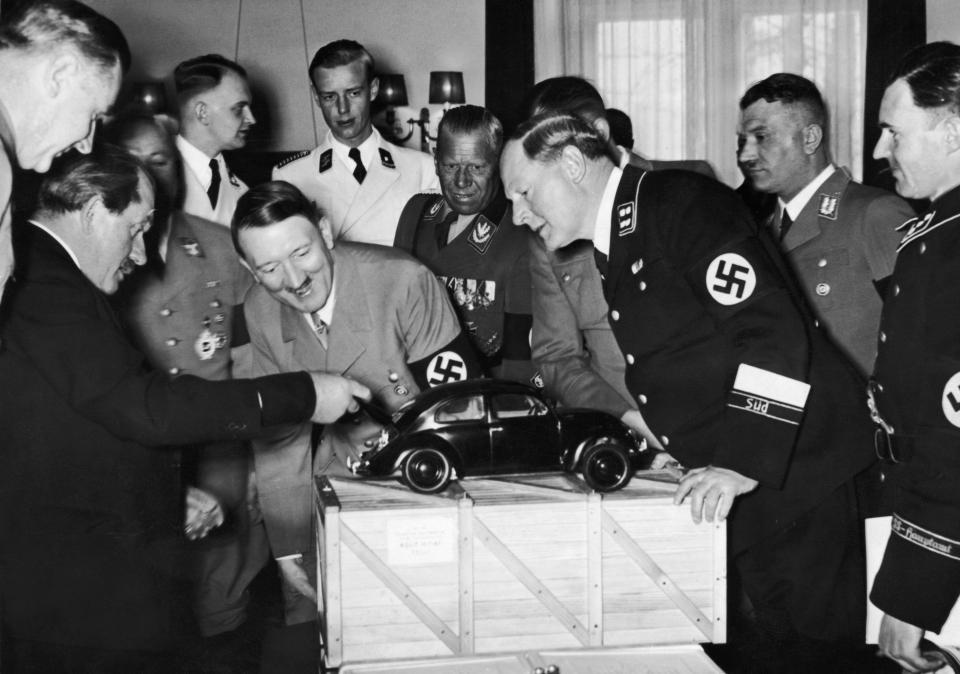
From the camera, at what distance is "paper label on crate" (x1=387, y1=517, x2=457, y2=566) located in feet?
5.38

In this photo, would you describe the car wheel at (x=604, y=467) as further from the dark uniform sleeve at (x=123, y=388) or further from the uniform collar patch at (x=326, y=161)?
the uniform collar patch at (x=326, y=161)

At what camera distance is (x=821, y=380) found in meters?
2.00

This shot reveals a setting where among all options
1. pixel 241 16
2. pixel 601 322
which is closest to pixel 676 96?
pixel 241 16

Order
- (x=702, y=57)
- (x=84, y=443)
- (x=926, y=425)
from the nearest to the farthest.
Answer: (x=926, y=425) < (x=84, y=443) < (x=702, y=57)

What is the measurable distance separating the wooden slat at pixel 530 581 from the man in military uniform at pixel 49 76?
32.2 inches

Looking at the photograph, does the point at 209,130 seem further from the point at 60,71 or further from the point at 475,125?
the point at 60,71

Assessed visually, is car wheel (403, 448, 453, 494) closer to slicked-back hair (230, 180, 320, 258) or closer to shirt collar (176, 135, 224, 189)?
slicked-back hair (230, 180, 320, 258)

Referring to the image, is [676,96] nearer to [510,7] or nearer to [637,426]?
[510,7]

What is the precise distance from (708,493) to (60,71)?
47.4 inches

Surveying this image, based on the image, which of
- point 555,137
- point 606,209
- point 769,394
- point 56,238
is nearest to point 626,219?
point 606,209

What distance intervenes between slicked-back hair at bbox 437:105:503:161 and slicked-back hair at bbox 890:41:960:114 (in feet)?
5.14

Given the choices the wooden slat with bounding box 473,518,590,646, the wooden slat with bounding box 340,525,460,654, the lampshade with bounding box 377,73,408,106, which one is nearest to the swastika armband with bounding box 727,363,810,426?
the wooden slat with bounding box 473,518,590,646

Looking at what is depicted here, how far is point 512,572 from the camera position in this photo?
1.67 m

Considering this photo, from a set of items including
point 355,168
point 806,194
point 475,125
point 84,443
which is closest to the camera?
point 84,443
